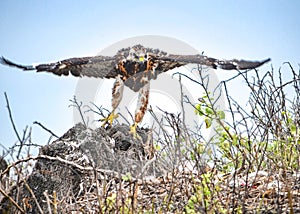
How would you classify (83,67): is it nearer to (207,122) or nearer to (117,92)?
(117,92)

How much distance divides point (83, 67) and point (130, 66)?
0.63m

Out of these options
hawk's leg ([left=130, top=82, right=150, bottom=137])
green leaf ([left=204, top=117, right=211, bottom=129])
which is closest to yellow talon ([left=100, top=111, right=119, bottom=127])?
hawk's leg ([left=130, top=82, right=150, bottom=137])

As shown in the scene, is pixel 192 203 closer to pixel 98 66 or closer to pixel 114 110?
pixel 114 110

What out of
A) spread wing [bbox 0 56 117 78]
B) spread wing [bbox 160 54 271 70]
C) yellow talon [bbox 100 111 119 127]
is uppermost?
spread wing [bbox 160 54 271 70]

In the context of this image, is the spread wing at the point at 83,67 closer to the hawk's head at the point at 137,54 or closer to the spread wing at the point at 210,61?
the hawk's head at the point at 137,54

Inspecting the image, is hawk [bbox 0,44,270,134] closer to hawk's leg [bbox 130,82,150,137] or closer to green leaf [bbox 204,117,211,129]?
hawk's leg [bbox 130,82,150,137]

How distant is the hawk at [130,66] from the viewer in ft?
18.3

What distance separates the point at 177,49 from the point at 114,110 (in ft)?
4.34

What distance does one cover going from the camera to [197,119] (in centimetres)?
335

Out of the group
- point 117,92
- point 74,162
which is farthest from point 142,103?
point 74,162

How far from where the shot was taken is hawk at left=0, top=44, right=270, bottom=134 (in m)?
5.58

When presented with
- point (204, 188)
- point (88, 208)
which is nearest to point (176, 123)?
point (204, 188)

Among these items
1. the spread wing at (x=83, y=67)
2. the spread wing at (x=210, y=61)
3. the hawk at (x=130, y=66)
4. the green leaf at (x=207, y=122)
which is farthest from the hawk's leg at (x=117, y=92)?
the green leaf at (x=207, y=122)

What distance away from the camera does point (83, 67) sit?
19.0ft
